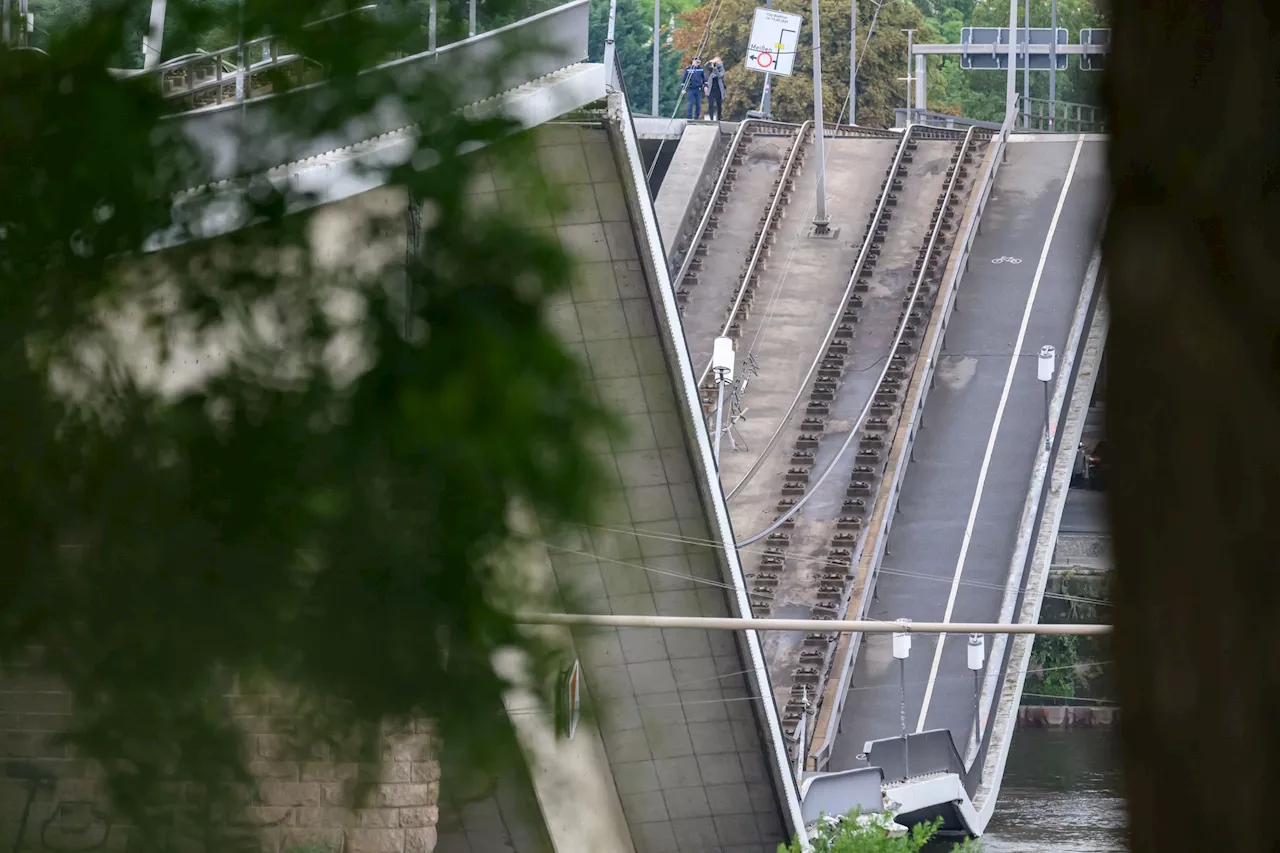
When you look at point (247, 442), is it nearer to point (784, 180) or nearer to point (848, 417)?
point (848, 417)

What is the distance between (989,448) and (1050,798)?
5440mm

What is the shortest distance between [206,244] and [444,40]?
0.32 meters

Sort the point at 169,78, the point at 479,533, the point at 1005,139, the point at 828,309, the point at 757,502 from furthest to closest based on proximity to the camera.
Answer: the point at 1005,139
the point at 828,309
the point at 757,502
the point at 169,78
the point at 479,533

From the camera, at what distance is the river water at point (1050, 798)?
20125 millimetres

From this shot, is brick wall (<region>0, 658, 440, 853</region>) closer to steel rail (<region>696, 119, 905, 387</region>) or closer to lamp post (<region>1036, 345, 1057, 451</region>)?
steel rail (<region>696, 119, 905, 387</region>)

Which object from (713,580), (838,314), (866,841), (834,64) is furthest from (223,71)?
(834,64)

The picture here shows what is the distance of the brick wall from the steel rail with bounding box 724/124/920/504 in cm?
1695

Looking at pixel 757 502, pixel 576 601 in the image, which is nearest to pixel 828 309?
pixel 757 502

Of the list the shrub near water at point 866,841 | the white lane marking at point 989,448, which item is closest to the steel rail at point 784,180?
the white lane marking at point 989,448

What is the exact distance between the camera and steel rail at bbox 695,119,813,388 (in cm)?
2384

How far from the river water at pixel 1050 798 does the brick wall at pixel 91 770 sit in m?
14.3

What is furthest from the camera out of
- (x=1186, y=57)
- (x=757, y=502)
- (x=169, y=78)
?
(x=757, y=502)

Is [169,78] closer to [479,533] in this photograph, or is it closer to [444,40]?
[444,40]

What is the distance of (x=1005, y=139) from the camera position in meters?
27.6
